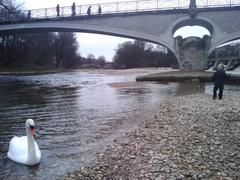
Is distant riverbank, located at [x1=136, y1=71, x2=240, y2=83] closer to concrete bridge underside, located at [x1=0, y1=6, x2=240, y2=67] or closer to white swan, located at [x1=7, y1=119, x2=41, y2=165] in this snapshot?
concrete bridge underside, located at [x1=0, y1=6, x2=240, y2=67]

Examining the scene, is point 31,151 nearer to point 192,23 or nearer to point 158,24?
point 158,24

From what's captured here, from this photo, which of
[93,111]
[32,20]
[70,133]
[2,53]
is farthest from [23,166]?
[2,53]

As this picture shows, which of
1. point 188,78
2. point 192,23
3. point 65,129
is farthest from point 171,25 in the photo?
point 65,129

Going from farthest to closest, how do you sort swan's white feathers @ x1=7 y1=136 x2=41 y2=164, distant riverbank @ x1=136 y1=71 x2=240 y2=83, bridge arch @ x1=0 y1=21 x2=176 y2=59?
1. bridge arch @ x1=0 y1=21 x2=176 y2=59
2. distant riverbank @ x1=136 y1=71 x2=240 y2=83
3. swan's white feathers @ x1=7 y1=136 x2=41 y2=164

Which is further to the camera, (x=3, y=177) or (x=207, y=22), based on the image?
(x=207, y=22)

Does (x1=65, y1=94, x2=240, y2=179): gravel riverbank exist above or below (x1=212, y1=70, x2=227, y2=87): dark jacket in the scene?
below

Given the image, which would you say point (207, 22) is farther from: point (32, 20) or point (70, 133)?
point (70, 133)

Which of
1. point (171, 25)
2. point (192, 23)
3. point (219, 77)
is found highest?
point (192, 23)

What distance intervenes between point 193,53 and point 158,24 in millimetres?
6915

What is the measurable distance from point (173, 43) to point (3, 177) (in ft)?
143

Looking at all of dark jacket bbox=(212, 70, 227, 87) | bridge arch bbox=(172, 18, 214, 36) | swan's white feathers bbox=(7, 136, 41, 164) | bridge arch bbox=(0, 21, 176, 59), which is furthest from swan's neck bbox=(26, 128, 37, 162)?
bridge arch bbox=(0, 21, 176, 59)

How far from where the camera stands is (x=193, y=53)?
4594 cm

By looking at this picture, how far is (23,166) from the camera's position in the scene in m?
7.57

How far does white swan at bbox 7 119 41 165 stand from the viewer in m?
7.52
